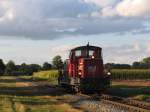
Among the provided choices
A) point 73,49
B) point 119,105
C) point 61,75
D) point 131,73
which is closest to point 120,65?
point 131,73

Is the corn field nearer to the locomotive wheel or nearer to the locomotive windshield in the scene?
the locomotive wheel

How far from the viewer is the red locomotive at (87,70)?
35.9m

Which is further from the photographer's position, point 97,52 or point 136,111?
point 97,52

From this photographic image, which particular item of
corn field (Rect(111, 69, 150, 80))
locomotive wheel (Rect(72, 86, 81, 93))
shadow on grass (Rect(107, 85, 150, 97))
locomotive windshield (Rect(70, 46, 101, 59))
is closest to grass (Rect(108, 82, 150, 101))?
shadow on grass (Rect(107, 85, 150, 97))

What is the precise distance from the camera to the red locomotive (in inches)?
1415

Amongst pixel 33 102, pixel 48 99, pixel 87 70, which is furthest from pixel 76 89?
pixel 33 102

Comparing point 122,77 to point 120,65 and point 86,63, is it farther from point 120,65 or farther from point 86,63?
point 86,63

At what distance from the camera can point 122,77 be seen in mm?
77812

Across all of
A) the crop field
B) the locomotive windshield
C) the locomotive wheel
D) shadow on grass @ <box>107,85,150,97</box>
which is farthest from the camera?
the locomotive windshield

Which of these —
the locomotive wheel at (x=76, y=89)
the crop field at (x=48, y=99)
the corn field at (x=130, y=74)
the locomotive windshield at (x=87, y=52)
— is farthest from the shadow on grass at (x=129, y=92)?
the corn field at (x=130, y=74)

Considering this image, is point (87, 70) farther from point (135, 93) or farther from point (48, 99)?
point (48, 99)

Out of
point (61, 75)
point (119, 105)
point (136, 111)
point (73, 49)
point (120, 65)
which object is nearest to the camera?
point (136, 111)

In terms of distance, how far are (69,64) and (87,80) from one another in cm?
365

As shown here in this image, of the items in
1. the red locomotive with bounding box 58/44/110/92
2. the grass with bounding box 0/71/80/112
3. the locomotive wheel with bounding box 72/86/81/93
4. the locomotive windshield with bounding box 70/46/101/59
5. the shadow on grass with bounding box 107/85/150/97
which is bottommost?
the grass with bounding box 0/71/80/112
